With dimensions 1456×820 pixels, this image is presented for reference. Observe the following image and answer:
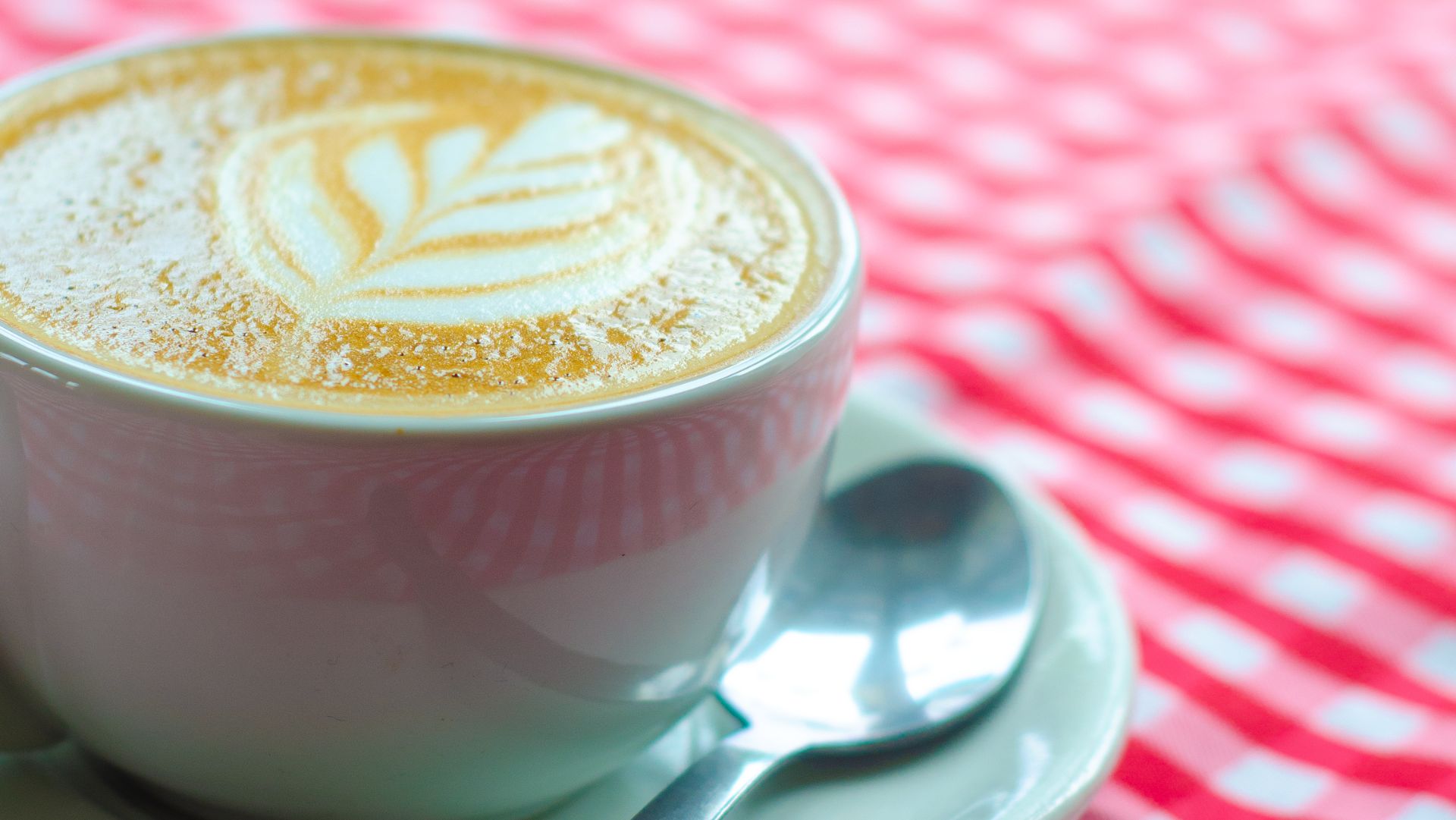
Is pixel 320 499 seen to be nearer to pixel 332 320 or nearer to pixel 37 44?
pixel 332 320

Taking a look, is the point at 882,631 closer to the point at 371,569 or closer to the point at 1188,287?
the point at 371,569

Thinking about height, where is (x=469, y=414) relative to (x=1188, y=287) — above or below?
above

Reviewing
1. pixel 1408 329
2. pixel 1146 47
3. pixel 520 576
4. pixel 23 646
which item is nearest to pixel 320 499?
pixel 520 576

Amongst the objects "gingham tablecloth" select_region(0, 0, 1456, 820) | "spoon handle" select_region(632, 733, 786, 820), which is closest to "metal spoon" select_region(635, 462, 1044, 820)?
"spoon handle" select_region(632, 733, 786, 820)

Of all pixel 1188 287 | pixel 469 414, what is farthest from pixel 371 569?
pixel 1188 287

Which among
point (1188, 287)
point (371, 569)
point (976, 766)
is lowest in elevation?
point (1188, 287)

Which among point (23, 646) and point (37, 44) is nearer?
point (23, 646)
